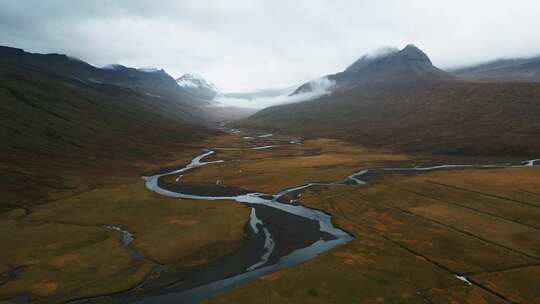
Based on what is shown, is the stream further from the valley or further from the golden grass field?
the golden grass field

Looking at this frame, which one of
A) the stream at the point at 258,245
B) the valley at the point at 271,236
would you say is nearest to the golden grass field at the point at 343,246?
the valley at the point at 271,236

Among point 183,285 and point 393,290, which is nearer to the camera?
point 393,290

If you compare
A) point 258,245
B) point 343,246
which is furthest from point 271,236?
point 343,246

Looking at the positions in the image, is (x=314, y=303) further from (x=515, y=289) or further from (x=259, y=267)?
(x=515, y=289)

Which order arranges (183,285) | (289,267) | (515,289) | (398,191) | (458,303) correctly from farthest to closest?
(398,191) → (289,267) → (183,285) → (515,289) → (458,303)

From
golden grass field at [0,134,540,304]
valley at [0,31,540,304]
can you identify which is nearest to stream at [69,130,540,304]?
valley at [0,31,540,304]

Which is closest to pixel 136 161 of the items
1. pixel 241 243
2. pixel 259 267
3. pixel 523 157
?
pixel 241 243

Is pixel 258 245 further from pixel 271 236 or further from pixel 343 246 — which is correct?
pixel 343 246

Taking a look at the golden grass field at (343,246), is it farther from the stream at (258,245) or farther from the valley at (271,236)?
the stream at (258,245)
